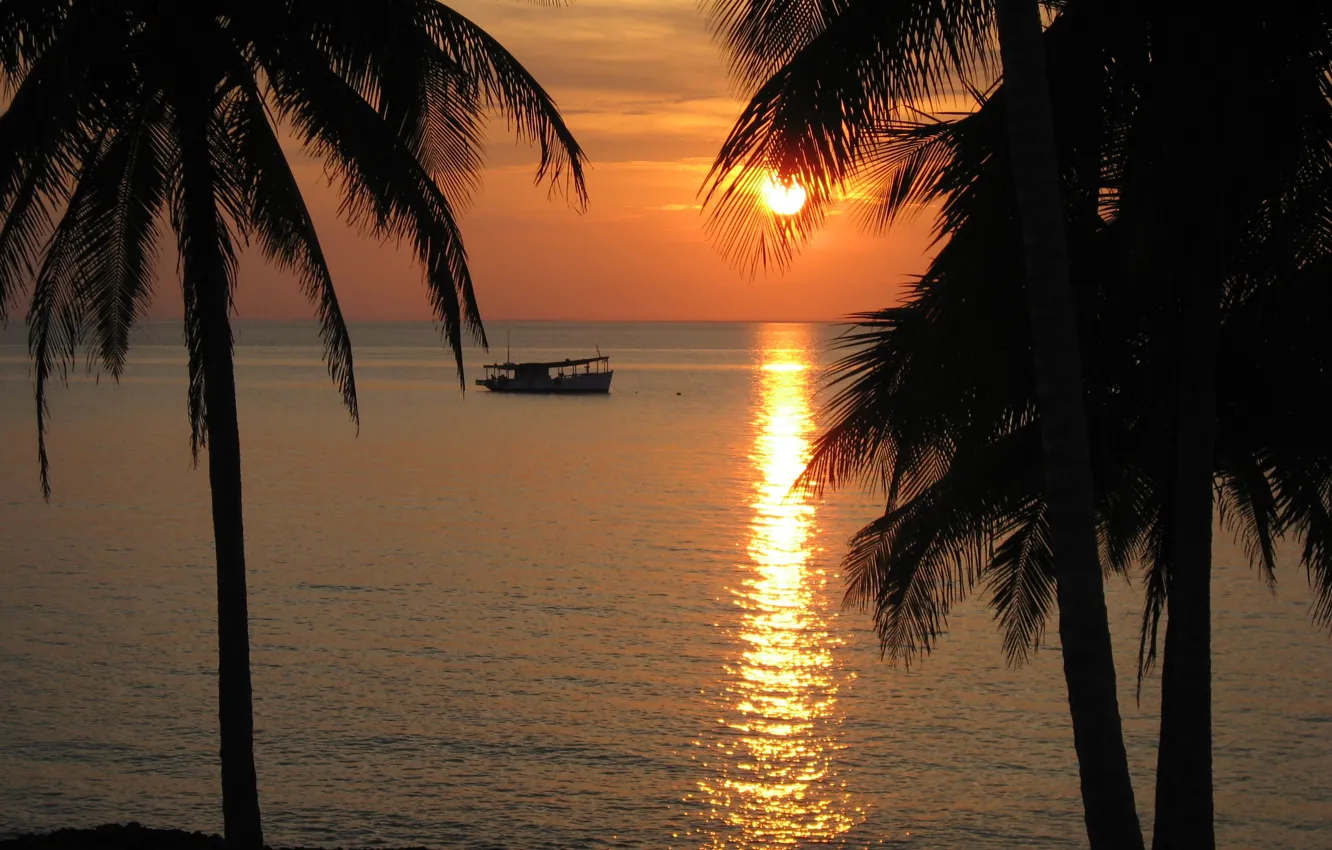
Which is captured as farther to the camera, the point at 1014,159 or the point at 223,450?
the point at 223,450

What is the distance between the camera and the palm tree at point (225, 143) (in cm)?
876

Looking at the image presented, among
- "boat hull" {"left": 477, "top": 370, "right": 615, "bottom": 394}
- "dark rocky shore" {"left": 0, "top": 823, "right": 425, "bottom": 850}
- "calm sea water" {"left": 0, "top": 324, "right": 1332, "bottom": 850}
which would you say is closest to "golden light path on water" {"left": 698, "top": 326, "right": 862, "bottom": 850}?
"calm sea water" {"left": 0, "top": 324, "right": 1332, "bottom": 850}

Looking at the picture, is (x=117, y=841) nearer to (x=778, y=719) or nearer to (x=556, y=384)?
(x=778, y=719)

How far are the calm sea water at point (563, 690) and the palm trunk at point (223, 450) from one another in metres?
9.17

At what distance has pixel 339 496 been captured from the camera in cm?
5388

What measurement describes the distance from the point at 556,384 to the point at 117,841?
11025 cm

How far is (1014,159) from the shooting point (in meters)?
6.38

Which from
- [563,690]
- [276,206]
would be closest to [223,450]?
[276,206]

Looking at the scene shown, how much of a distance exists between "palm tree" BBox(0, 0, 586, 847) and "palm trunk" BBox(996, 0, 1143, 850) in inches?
169

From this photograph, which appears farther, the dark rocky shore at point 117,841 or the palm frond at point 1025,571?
the palm frond at point 1025,571

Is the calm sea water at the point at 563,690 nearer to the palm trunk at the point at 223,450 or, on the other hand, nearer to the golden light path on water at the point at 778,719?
the golden light path on water at the point at 778,719

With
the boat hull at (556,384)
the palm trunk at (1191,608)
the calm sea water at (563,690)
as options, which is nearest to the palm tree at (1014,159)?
the palm trunk at (1191,608)

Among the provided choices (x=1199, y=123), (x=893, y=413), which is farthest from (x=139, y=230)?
(x=1199, y=123)

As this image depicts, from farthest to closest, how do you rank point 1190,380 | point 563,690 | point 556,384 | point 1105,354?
1. point 556,384
2. point 563,690
3. point 1105,354
4. point 1190,380
